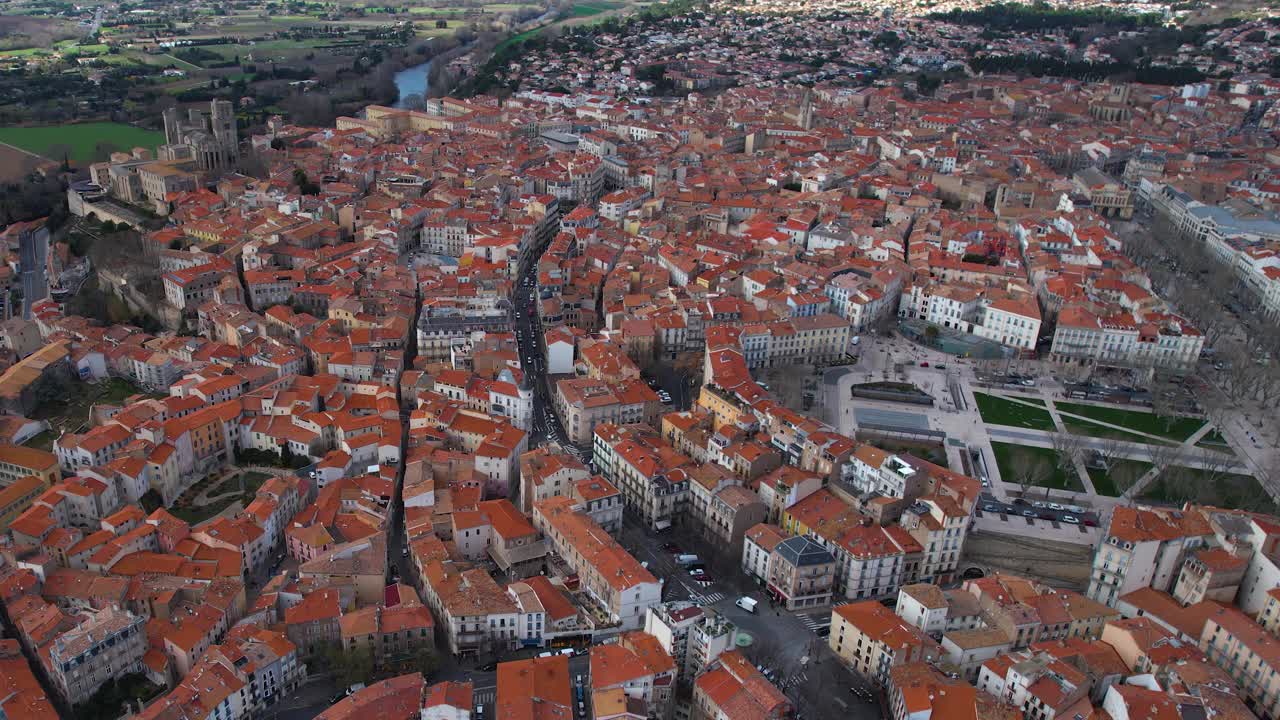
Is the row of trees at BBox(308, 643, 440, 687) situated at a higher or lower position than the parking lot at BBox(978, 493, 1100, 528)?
lower

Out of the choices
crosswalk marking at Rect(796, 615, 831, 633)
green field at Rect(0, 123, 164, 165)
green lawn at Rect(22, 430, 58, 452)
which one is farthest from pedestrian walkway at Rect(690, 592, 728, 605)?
green field at Rect(0, 123, 164, 165)

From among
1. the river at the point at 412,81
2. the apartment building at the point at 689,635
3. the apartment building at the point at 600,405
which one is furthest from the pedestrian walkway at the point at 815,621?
the river at the point at 412,81

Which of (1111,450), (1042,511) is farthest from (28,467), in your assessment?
(1111,450)

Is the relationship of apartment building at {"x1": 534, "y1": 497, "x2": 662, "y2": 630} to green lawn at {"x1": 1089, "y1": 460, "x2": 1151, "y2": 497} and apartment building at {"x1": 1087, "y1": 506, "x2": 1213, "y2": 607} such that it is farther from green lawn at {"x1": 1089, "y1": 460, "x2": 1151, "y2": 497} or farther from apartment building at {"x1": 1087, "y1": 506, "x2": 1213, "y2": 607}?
green lawn at {"x1": 1089, "y1": 460, "x2": 1151, "y2": 497}

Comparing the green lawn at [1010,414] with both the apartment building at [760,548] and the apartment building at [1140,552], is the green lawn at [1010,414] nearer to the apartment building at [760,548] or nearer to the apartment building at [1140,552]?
the apartment building at [1140,552]

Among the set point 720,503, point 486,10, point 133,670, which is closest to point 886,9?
point 486,10

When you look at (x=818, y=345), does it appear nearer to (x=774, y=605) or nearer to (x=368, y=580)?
(x=774, y=605)
